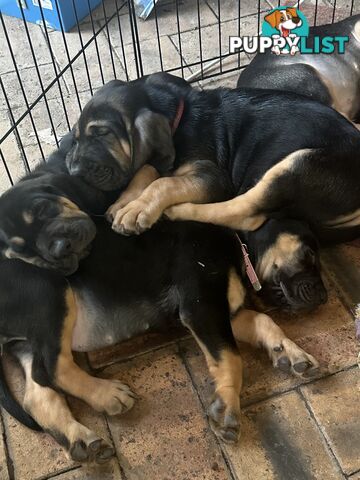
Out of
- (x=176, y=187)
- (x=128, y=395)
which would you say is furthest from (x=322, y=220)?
(x=128, y=395)

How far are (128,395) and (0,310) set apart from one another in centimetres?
57

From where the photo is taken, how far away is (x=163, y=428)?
2305 millimetres

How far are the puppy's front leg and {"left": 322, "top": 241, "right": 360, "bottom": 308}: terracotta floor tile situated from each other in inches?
22.5

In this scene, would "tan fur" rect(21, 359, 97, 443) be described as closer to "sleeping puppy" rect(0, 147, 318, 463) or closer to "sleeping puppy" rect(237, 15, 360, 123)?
"sleeping puppy" rect(0, 147, 318, 463)

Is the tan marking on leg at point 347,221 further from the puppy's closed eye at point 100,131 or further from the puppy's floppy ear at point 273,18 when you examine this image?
the puppy's floppy ear at point 273,18

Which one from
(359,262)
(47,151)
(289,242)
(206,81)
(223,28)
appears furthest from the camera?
(223,28)

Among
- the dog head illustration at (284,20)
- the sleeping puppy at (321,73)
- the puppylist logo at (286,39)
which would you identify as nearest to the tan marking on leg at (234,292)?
the sleeping puppy at (321,73)

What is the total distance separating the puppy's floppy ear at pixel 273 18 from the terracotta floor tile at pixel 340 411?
7.95 ft

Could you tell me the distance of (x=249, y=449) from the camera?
87.0 inches

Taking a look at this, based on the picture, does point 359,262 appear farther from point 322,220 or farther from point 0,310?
point 0,310

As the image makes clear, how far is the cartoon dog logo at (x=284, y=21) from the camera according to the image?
379 cm

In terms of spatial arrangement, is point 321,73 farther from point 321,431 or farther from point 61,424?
Result: point 61,424

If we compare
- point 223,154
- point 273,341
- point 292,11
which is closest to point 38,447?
point 273,341

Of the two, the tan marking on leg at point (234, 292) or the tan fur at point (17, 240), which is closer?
the tan fur at point (17, 240)
